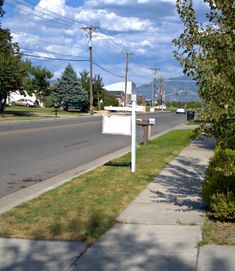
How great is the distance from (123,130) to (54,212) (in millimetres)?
5148

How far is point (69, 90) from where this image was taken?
80.9m

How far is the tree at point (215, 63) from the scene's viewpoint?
19.4 ft

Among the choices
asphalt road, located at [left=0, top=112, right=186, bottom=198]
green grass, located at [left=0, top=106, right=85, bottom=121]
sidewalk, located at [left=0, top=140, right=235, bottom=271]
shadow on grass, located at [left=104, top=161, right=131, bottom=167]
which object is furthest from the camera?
green grass, located at [left=0, top=106, right=85, bottom=121]

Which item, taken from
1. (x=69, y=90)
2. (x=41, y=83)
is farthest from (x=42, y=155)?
(x=41, y=83)

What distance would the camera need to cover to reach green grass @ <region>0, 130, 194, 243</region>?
655 centimetres

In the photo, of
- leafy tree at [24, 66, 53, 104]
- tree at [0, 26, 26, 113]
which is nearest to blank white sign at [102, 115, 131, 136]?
tree at [0, 26, 26, 113]

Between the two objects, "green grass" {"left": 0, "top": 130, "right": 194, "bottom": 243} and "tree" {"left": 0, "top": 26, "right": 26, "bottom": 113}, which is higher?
"tree" {"left": 0, "top": 26, "right": 26, "bottom": 113}

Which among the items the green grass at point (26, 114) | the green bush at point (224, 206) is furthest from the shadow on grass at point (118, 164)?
the green grass at point (26, 114)

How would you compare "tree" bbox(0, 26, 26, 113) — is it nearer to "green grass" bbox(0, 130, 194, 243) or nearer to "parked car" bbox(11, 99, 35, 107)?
"green grass" bbox(0, 130, 194, 243)

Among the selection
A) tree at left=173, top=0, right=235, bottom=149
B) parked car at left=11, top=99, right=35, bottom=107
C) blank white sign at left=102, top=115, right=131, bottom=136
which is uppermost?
tree at left=173, top=0, right=235, bottom=149

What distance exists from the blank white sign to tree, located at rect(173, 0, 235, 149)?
6.10 meters

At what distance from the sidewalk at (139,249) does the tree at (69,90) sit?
73.5 m

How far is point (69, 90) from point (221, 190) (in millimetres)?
74557

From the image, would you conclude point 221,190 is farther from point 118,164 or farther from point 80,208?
point 118,164
